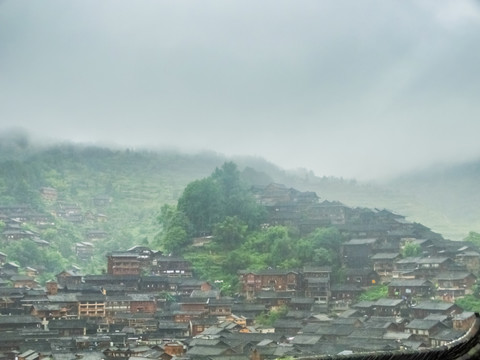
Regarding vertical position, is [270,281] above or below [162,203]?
below

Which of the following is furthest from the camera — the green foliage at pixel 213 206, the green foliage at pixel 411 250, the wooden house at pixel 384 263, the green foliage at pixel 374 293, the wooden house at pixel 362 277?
the green foliage at pixel 213 206

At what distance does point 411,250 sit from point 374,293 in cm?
167

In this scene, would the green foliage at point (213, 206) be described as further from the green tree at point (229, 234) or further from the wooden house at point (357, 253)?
the wooden house at point (357, 253)

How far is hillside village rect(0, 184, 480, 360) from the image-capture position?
13.5 metres

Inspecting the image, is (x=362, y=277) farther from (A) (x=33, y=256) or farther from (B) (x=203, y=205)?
(A) (x=33, y=256)

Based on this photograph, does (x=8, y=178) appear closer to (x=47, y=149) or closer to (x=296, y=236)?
(x=47, y=149)

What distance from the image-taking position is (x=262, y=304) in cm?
1638

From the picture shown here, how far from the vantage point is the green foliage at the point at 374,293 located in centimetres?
1617

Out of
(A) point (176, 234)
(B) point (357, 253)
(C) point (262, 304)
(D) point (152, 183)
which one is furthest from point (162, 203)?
(C) point (262, 304)

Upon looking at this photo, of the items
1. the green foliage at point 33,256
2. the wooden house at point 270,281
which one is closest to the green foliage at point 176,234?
A: the green foliage at point 33,256

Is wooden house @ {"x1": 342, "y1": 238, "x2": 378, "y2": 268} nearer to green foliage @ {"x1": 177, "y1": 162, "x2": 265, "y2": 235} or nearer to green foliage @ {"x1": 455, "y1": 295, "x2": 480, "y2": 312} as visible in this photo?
green foliage @ {"x1": 455, "y1": 295, "x2": 480, "y2": 312}

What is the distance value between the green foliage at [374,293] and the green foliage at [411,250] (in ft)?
3.69

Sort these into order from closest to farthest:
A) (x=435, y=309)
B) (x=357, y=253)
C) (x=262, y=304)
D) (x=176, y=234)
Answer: (x=435, y=309)
(x=262, y=304)
(x=357, y=253)
(x=176, y=234)

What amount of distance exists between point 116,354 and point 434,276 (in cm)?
617
